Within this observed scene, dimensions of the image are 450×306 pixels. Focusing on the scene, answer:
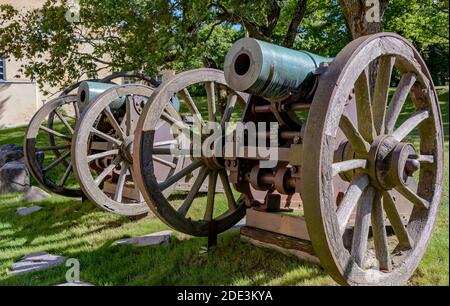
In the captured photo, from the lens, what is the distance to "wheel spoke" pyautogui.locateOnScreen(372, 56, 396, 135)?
3023 millimetres

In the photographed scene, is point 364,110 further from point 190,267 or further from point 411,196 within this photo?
point 190,267

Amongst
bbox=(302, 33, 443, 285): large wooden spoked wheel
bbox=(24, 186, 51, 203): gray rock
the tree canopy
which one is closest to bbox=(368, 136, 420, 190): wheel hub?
bbox=(302, 33, 443, 285): large wooden spoked wheel

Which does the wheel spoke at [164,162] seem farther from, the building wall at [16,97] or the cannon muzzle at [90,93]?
the building wall at [16,97]

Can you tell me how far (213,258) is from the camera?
3.98 meters

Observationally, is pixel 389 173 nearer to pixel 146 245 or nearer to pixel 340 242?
pixel 340 242

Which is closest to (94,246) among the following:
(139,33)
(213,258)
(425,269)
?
(213,258)

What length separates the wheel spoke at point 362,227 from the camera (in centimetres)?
273

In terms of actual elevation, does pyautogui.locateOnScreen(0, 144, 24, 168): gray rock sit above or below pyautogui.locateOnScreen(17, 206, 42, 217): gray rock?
above

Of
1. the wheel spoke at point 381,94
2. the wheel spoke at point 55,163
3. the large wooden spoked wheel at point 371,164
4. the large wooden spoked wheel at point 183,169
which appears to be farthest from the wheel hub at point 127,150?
the wheel spoke at point 381,94

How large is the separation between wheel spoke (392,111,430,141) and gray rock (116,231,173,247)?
2.46 meters

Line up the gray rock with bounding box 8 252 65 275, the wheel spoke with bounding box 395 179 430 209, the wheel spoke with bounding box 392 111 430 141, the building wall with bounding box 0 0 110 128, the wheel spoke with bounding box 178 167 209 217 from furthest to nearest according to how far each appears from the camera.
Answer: the building wall with bounding box 0 0 110 128 < the gray rock with bounding box 8 252 65 275 < the wheel spoke with bounding box 178 167 209 217 < the wheel spoke with bounding box 392 111 430 141 < the wheel spoke with bounding box 395 179 430 209

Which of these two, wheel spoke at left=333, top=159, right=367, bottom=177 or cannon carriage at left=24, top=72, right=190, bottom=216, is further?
cannon carriage at left=24, top=72, right=190, bottom=216

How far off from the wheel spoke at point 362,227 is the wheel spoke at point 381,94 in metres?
0.42

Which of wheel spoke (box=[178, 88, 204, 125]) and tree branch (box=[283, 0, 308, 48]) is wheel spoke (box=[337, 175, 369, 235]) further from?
tree branch (box=[283, 0, 308, 48])
